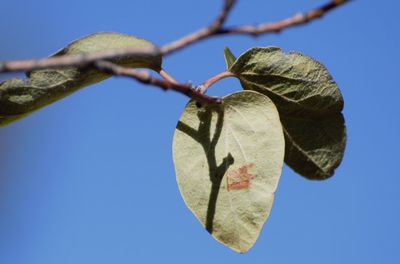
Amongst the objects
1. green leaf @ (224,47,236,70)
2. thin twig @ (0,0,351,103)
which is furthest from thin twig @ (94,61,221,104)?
green leaf @ (224,47,236,70)

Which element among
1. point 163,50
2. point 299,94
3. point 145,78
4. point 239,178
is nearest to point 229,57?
point 299,94

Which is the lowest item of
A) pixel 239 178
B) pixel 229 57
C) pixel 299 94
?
pixel 239 178

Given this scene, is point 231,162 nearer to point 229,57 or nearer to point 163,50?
point 229,57

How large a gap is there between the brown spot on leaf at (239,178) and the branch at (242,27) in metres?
0.55

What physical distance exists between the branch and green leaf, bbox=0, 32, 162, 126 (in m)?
0.48

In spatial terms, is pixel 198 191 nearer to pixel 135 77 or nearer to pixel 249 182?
pixel 249 182

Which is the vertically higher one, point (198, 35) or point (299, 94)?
point (299, 94)

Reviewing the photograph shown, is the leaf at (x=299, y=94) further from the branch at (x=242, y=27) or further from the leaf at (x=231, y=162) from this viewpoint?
the branch at (x=242, y=27)

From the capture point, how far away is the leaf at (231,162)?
4.06 ft

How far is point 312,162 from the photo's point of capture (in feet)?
4.73

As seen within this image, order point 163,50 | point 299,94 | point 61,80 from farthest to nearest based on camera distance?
1. point 299,94
2. point 61,80
3. point 163,50

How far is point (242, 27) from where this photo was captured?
0.70 m

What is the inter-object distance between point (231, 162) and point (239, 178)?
4 centimetres

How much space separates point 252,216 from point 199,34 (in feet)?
2.09
